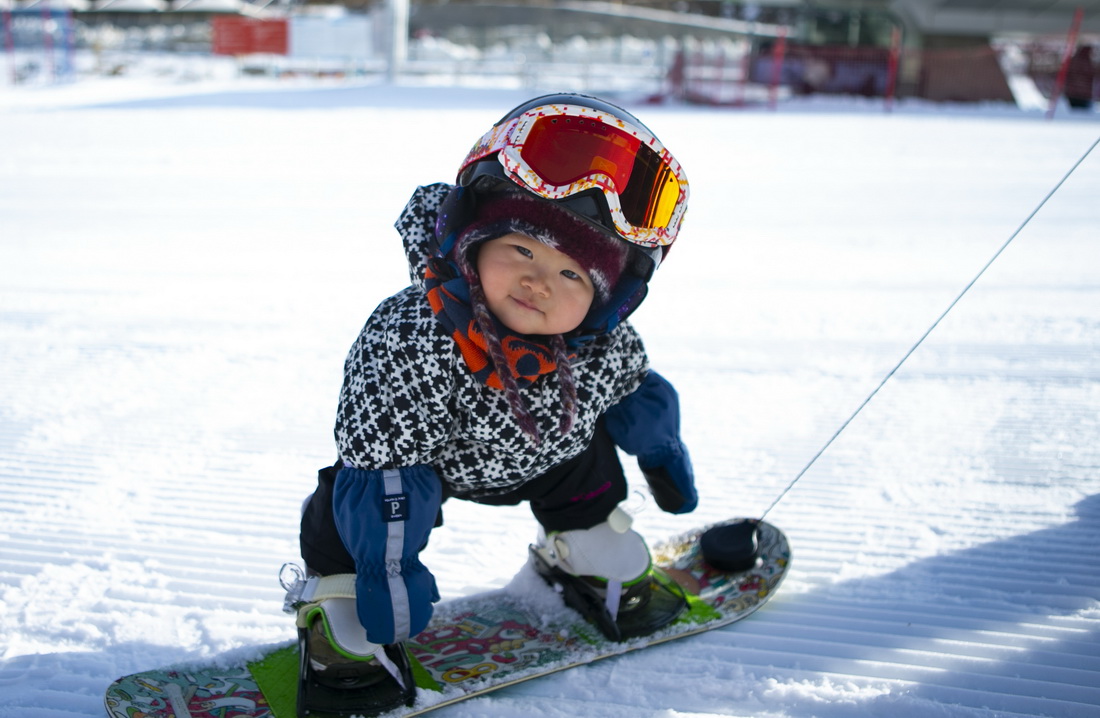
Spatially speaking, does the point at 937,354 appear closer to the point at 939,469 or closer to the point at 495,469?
the point at 939,469

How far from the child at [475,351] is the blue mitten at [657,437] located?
0.16 m

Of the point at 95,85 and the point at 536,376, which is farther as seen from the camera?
the point at 95,85

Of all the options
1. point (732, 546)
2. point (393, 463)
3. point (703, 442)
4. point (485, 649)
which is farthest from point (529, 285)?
point (703, 442)

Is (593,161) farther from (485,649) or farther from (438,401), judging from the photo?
(485,649)

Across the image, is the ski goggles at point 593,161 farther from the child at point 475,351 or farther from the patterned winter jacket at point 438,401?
the patterned winter jacket at point 438,401

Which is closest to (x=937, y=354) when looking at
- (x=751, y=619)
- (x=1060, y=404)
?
(x=1060, y=404)

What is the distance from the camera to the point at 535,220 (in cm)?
149

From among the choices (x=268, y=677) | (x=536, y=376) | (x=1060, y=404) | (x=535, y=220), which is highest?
(x=535, y=220)

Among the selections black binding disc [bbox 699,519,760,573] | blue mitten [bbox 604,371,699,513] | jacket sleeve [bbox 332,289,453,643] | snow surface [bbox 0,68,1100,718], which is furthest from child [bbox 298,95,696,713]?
black binding disc [bbox 699,519,760,573]

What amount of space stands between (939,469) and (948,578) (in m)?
0.57

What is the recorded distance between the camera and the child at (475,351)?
143 centimetres

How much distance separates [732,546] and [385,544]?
2.81 feet

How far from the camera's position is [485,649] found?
1.69 m

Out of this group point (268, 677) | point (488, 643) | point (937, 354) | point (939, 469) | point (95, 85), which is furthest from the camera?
point (95, 85)
